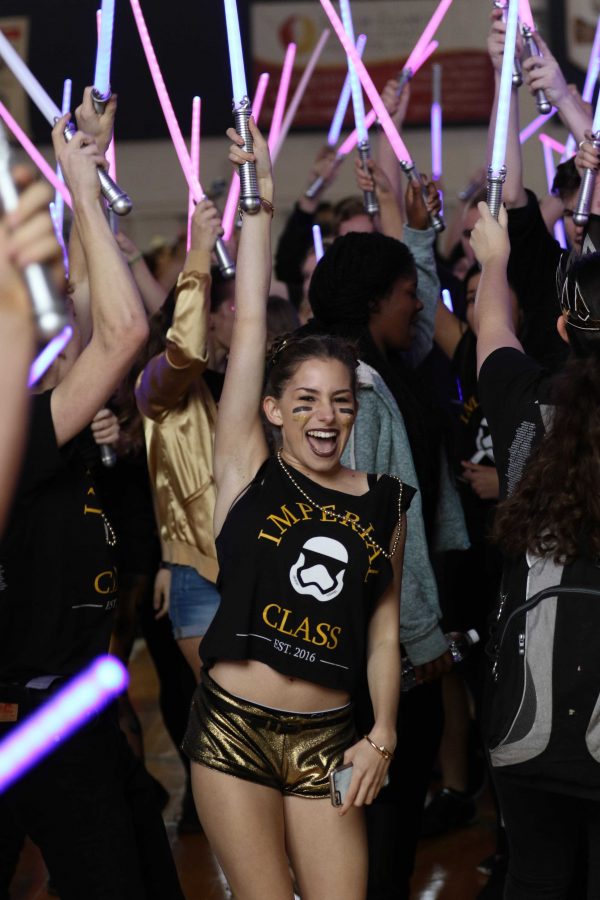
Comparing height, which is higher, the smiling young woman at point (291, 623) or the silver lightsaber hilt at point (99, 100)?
the silver lightsaber hilt at point (99, 100)

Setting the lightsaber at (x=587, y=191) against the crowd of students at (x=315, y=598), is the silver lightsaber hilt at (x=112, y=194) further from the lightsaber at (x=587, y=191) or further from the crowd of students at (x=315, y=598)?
the lightsaber at (x=587, y=191)

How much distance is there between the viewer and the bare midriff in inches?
95.6

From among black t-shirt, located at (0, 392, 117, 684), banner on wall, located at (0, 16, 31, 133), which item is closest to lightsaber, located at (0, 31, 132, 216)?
black t-shirt, located at (0, 392, 117, 684)

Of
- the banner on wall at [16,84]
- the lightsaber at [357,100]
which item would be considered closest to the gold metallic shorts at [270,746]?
the lightsaber at [357,100]

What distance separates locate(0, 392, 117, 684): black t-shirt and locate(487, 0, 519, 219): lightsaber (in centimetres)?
95

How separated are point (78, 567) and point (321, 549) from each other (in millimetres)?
471

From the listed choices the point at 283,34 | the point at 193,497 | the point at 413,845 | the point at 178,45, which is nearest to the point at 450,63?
the point at 283,34

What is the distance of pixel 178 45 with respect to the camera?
9961mm

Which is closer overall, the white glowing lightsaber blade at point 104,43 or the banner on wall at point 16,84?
the white glowing lightsaber blade at point 104,43

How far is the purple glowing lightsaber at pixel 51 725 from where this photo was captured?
240cm

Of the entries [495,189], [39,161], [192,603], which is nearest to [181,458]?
[192,603]

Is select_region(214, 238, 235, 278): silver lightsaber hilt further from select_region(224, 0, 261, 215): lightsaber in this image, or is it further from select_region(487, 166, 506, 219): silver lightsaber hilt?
select_region(487, 166, 506, 219): silver lightsaber hilt

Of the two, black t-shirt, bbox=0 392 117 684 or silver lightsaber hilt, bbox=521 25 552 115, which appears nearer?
black t-shirt, bbox=0 392 117 684

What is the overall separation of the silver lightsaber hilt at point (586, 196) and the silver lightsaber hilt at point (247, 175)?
745mm
